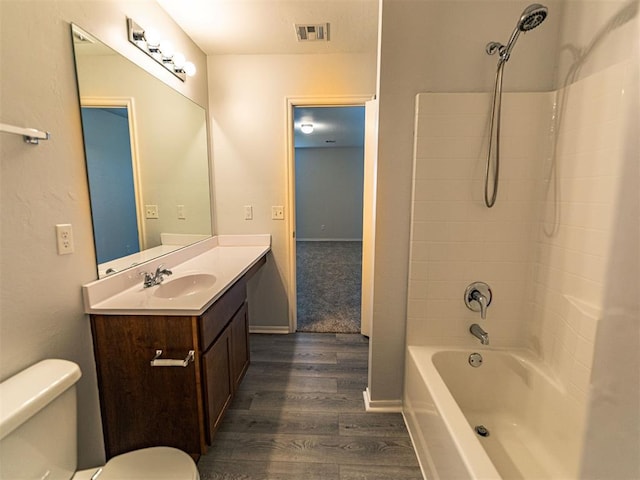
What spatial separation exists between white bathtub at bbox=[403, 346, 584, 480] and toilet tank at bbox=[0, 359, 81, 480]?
1.33m

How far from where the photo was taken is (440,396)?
1245 millimetres

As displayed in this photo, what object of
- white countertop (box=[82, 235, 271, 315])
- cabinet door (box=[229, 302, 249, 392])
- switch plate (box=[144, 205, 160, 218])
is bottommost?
Answer: cabinet door (box=[229, 302, 249, 392])

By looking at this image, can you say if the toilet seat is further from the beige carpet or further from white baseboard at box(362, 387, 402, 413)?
the beige carpet

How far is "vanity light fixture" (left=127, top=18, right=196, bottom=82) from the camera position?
5.12ft

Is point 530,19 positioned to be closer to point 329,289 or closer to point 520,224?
point 520,224

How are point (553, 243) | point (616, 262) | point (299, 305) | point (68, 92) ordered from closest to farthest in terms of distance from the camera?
1. point (616, 262)
2. point (68, 92)
3. point (553, 243)
4. point (299, 305)

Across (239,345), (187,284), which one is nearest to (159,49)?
(187,284)

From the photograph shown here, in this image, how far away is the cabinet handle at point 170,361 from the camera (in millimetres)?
1226

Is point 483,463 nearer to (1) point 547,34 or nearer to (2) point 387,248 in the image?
(2) point 387,248

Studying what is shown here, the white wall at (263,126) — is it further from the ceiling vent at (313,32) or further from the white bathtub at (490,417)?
the white bathtub at (490,417)

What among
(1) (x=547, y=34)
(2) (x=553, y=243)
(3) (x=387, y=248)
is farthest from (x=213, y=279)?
(1) (x=547, y=34)

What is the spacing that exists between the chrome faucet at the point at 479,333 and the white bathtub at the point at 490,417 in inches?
3.7

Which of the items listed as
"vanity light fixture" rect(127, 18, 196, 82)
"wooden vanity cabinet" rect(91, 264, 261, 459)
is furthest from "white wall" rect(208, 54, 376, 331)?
"wooden vanity cabinet" rect(91, 264, 261, 459)

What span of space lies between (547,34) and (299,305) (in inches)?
118
